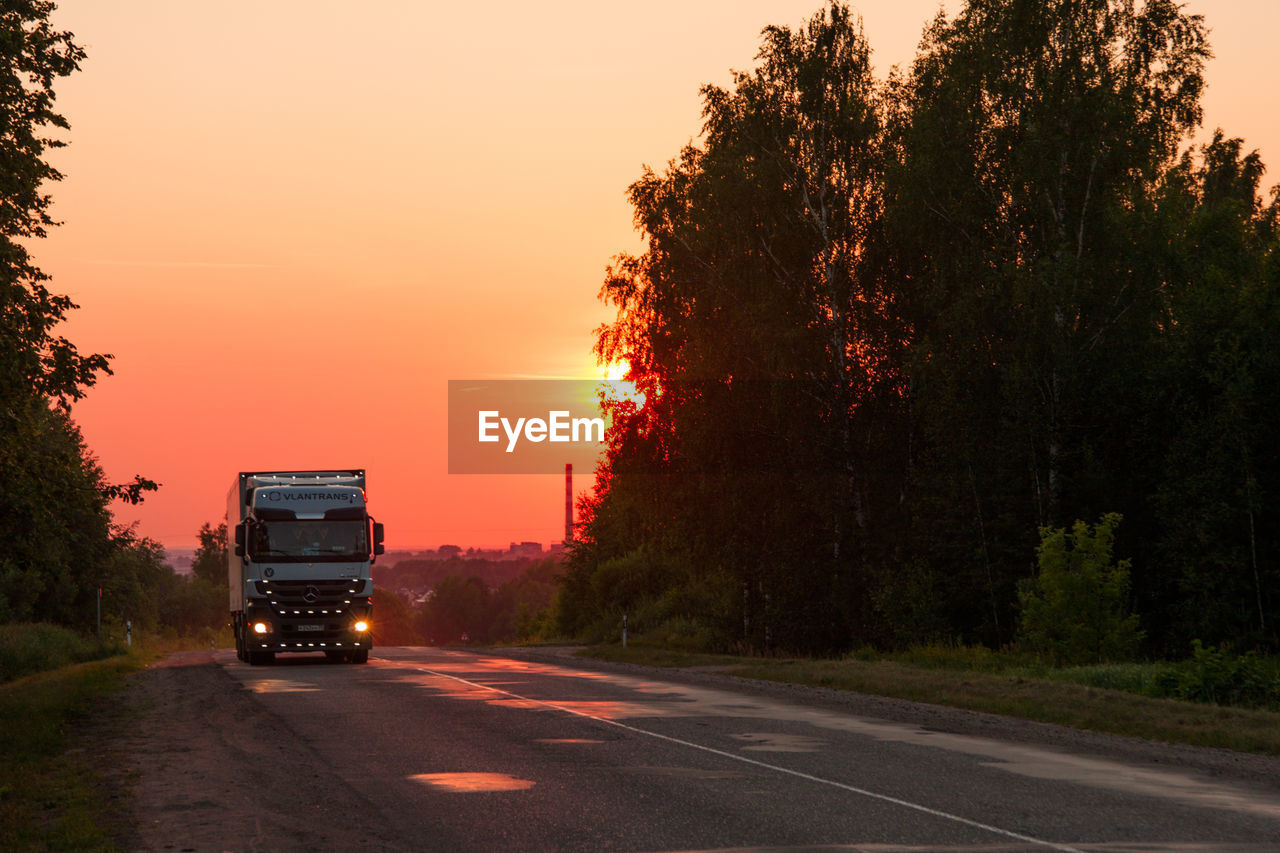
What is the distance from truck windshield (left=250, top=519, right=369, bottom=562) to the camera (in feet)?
88.0

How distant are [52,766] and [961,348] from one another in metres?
23.3

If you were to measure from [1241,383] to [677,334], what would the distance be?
15.7 metres

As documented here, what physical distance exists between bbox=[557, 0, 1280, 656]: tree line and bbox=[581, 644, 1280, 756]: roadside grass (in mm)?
3275

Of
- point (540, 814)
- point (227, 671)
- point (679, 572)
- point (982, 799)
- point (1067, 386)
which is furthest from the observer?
point (679, 572)

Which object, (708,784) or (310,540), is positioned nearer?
(708,784)

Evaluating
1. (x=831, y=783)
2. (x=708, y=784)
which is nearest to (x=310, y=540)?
(x=708, y=784)

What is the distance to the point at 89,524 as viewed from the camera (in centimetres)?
4712

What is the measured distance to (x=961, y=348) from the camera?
30500mm

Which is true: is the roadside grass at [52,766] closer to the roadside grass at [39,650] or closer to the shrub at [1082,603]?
the roadside grass at [39,650]

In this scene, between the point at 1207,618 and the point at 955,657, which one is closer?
the point at 955,657

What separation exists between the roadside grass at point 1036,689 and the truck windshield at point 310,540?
7782 mm

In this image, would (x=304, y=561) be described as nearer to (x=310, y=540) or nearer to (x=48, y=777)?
(x=310, y=540)

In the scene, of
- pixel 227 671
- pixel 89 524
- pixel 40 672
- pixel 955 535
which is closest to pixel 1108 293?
pixel 955 535

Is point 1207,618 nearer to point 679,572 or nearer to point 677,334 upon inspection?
point 677,334
